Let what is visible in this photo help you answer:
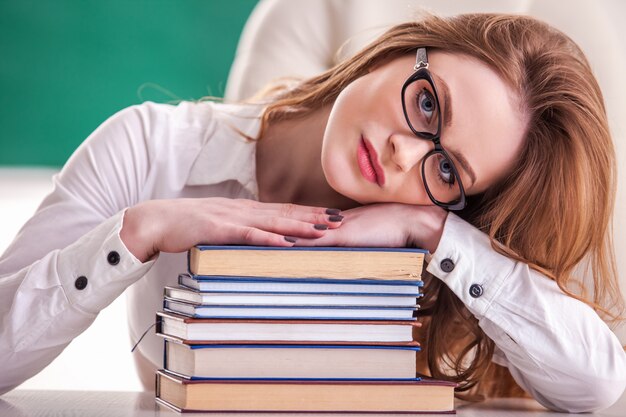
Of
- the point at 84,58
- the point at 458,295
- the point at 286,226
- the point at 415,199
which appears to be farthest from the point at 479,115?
the point at 84,58

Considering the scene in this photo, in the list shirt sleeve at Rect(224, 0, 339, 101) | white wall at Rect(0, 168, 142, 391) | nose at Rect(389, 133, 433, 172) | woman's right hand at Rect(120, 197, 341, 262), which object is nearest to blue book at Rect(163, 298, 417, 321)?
woman's right hand at Rect(120, 197, 341, 262)

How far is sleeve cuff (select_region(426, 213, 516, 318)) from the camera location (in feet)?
4.27

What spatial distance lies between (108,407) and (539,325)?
2.08 ft

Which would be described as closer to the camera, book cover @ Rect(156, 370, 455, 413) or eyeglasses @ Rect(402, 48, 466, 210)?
book cover @ Rect(156, 370, 455, 413)

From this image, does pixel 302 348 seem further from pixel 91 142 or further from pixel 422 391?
pixel 91 142

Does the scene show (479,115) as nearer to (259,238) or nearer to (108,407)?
(259,238)

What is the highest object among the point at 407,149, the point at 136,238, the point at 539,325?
the point at 407,149

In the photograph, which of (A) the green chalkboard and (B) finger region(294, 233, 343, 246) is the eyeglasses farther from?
(A) the green chalkboard

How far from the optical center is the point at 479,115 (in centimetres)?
141

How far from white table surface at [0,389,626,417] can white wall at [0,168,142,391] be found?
4.01ft

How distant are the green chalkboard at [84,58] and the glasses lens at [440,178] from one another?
4738 mm

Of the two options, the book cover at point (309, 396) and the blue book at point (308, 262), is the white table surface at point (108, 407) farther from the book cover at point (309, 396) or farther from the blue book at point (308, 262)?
the blue book at point (308, 262)

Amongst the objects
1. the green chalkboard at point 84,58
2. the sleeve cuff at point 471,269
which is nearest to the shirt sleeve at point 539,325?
the sleeve cuff at point 471,269

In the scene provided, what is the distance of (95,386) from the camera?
2.45 m
